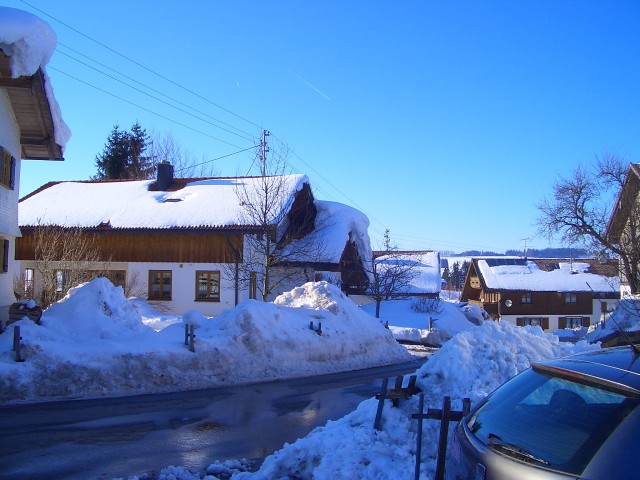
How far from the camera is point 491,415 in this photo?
380 cm

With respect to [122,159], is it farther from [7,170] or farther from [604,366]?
[604,366]

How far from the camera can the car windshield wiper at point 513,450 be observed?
10.1ft

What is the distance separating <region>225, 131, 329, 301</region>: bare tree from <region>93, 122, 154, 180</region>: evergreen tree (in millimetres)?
25270

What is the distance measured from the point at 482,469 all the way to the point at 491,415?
0.58 metres

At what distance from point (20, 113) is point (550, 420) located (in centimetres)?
1870

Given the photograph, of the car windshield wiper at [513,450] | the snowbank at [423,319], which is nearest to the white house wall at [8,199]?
the snowbank at [423,319]

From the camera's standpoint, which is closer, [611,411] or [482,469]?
[611,411]

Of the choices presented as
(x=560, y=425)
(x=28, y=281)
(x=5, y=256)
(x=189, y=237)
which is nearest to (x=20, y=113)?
(x=5, y=256)

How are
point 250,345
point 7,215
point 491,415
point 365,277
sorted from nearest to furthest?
point 491,415 < point 250,345 < point 7,215 < point 365,277

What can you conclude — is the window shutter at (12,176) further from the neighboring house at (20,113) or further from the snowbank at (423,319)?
the snowbank at (423,319)

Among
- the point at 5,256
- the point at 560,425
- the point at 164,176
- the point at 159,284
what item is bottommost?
the point at 560,425

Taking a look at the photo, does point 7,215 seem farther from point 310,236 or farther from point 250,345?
point 310,236

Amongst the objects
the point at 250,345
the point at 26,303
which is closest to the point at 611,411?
the point at 250,345

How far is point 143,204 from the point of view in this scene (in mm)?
31406
